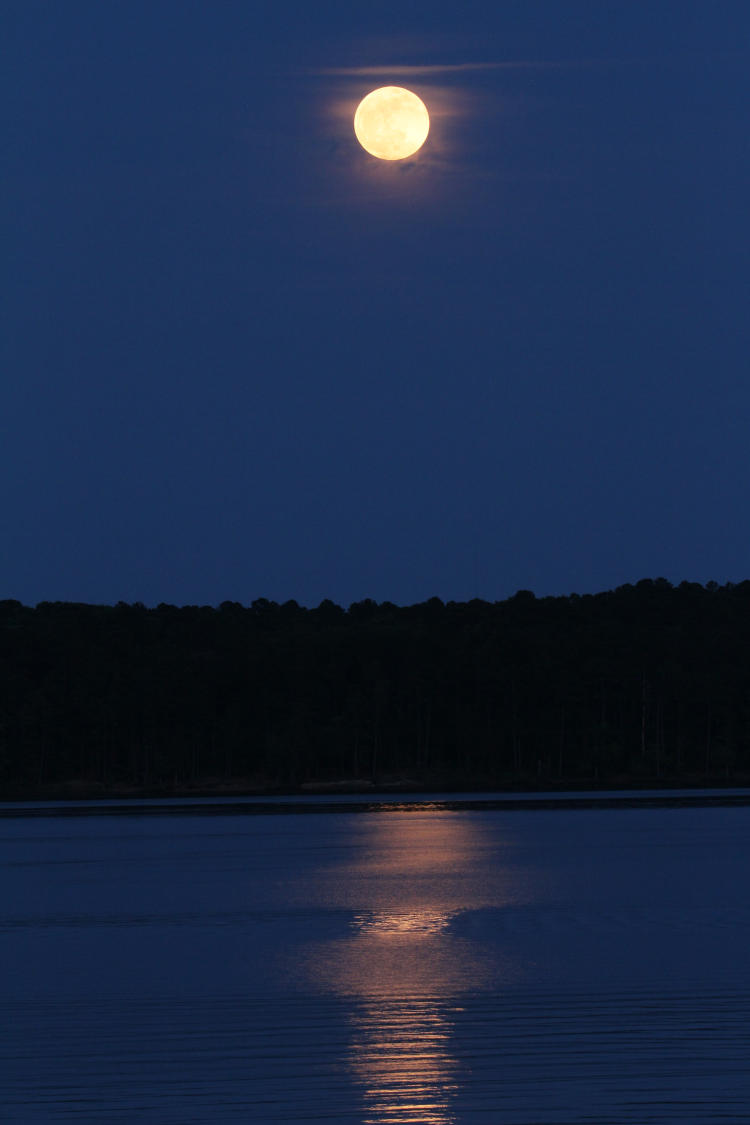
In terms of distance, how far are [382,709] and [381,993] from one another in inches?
4454

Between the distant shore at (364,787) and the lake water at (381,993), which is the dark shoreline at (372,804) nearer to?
the distant shore at (364,787)

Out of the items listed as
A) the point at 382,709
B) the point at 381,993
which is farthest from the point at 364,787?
the point at 381,993

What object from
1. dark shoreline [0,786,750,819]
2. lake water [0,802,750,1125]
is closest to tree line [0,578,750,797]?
dark shoreline [0,786,750,819]

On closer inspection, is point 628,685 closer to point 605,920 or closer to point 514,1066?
point 605,920

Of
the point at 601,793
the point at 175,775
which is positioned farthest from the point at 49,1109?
the point at 175,775

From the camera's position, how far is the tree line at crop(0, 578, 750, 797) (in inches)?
5251

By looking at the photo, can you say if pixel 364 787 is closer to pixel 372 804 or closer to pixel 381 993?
pixel 372 804

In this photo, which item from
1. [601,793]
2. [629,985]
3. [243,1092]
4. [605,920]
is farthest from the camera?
[601,793]

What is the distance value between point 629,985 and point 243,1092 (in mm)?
8024

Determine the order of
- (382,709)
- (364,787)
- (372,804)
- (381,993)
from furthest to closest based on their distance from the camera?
(382,709)
(364,787)
(372,804)
(381,993)

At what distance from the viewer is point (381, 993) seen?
21.3 metres

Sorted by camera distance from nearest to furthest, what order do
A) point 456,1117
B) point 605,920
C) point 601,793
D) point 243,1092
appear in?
A: point 456,1117, point 243,1092, point 605,920, point 601,793

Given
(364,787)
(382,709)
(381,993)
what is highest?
(382,709)

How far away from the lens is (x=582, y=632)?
14188 centimetres
